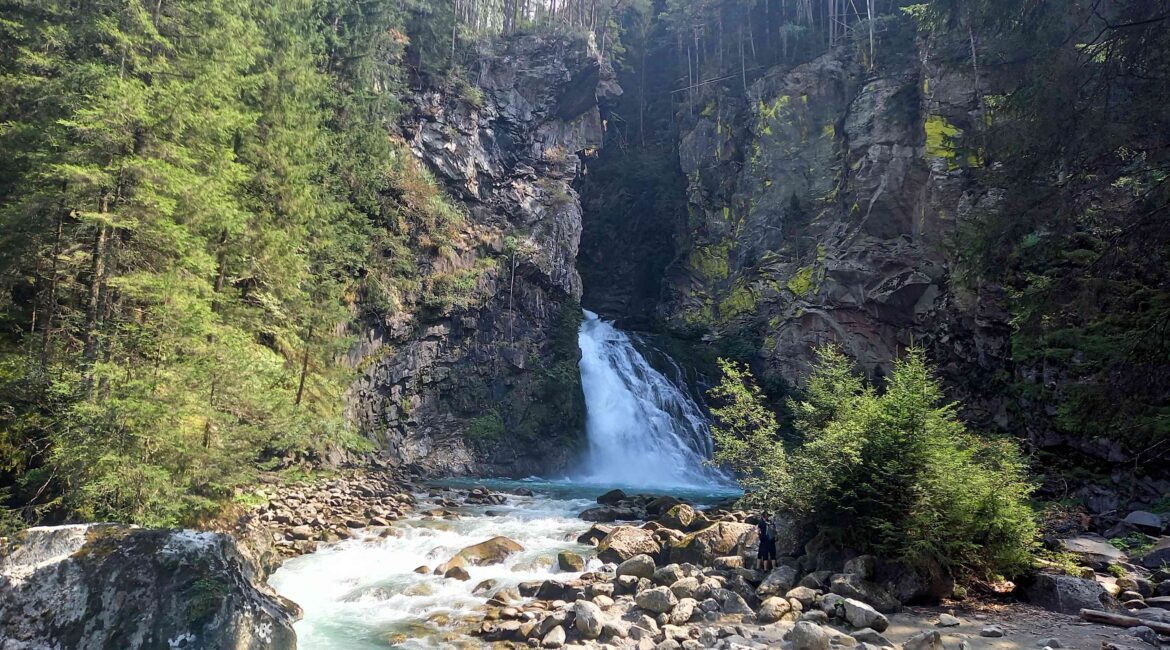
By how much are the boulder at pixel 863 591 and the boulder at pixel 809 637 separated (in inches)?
46.7

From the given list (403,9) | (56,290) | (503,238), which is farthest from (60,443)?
(403,9)

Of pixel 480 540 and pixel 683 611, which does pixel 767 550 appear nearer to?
pixel 683 611

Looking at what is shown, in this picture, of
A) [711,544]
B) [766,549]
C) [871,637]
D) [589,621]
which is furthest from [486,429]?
[871,637]

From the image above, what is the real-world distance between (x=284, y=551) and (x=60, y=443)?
403 cm

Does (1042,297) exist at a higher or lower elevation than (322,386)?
higher

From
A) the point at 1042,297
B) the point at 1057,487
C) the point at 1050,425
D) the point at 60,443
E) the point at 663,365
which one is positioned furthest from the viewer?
the point at 663,365

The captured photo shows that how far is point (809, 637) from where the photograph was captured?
5875mm

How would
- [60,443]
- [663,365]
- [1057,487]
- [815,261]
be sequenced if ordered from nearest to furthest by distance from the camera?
[60,443] < [1057,487] < [815,261] < [663,365]

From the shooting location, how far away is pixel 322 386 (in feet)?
54.9

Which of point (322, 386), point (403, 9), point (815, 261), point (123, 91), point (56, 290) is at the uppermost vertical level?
point (403, 9)

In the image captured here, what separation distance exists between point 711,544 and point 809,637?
3992mm

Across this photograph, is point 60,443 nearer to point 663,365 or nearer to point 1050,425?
point 1050,425

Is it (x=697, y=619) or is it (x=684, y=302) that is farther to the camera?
(x=684, y=302)

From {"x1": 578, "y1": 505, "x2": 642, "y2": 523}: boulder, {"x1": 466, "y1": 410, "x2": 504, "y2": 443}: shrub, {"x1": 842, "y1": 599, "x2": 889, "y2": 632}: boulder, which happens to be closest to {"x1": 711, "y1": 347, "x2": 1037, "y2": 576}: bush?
{"x1": 842, "y1": 599, "x2": 889, "y2": 632}: boulder
